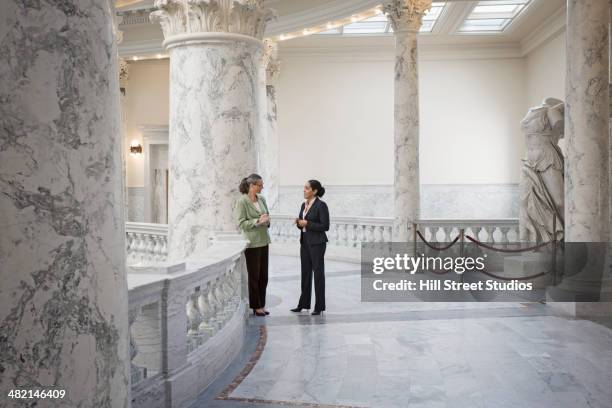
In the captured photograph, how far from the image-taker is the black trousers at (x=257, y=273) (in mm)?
8000

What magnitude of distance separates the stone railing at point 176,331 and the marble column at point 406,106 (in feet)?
24.8

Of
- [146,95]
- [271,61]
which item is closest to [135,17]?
[271,61]

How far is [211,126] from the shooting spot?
7.81m

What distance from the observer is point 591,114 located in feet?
27.5

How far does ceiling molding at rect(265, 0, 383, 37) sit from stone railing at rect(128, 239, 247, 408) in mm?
10314

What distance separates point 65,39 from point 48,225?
649 mm

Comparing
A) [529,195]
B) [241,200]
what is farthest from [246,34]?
[529,195]

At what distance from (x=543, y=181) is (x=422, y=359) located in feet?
17.2

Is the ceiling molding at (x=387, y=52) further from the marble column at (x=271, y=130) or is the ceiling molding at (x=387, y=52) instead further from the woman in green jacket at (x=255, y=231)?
the woman in green jacket at (x=255, y=231)

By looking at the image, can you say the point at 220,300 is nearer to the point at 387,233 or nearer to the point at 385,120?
the point at 387,233

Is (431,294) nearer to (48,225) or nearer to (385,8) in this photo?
(385,8)

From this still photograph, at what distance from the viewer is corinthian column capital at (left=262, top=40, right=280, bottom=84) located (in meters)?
18.3

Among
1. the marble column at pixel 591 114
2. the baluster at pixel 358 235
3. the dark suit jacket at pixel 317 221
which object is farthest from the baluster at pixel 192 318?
the baluster at pixel 358 235

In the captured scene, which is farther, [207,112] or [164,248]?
[164,248]
